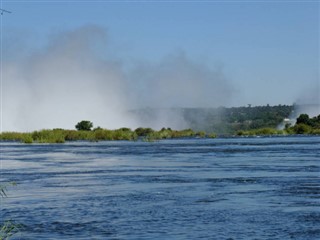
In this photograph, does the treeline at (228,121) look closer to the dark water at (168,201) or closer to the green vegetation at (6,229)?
the dark water at (168,201)

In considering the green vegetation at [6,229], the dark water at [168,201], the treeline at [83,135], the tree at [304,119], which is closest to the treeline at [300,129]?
the tree at [304,119]

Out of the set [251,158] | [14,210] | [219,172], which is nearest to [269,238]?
[14,210]

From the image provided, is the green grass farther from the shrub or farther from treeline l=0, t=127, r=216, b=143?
the shrub

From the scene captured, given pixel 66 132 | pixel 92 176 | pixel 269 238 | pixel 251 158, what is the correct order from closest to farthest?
1. pixel 269 238
2. pixel 92 176
3. pixel 251 158
4. pixel 66 132

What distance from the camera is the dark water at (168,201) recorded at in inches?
703

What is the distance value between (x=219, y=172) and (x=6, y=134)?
208 ft

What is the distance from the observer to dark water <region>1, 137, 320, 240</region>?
1784cm

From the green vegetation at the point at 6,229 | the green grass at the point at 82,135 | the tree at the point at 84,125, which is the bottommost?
the green vegetation at the point at 6,229

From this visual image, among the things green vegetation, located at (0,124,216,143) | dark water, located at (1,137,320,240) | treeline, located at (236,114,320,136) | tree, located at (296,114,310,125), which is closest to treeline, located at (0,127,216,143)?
green vegetation, located at (0,124,216,143)

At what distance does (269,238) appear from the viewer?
1661 centimetres

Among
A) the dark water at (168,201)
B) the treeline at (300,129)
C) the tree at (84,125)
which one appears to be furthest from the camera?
the treeline at (300,129)

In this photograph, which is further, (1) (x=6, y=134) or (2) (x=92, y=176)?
(1) (x=6, y=134)

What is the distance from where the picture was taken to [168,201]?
23219 mm

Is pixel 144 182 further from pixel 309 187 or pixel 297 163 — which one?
pixel 297 163
